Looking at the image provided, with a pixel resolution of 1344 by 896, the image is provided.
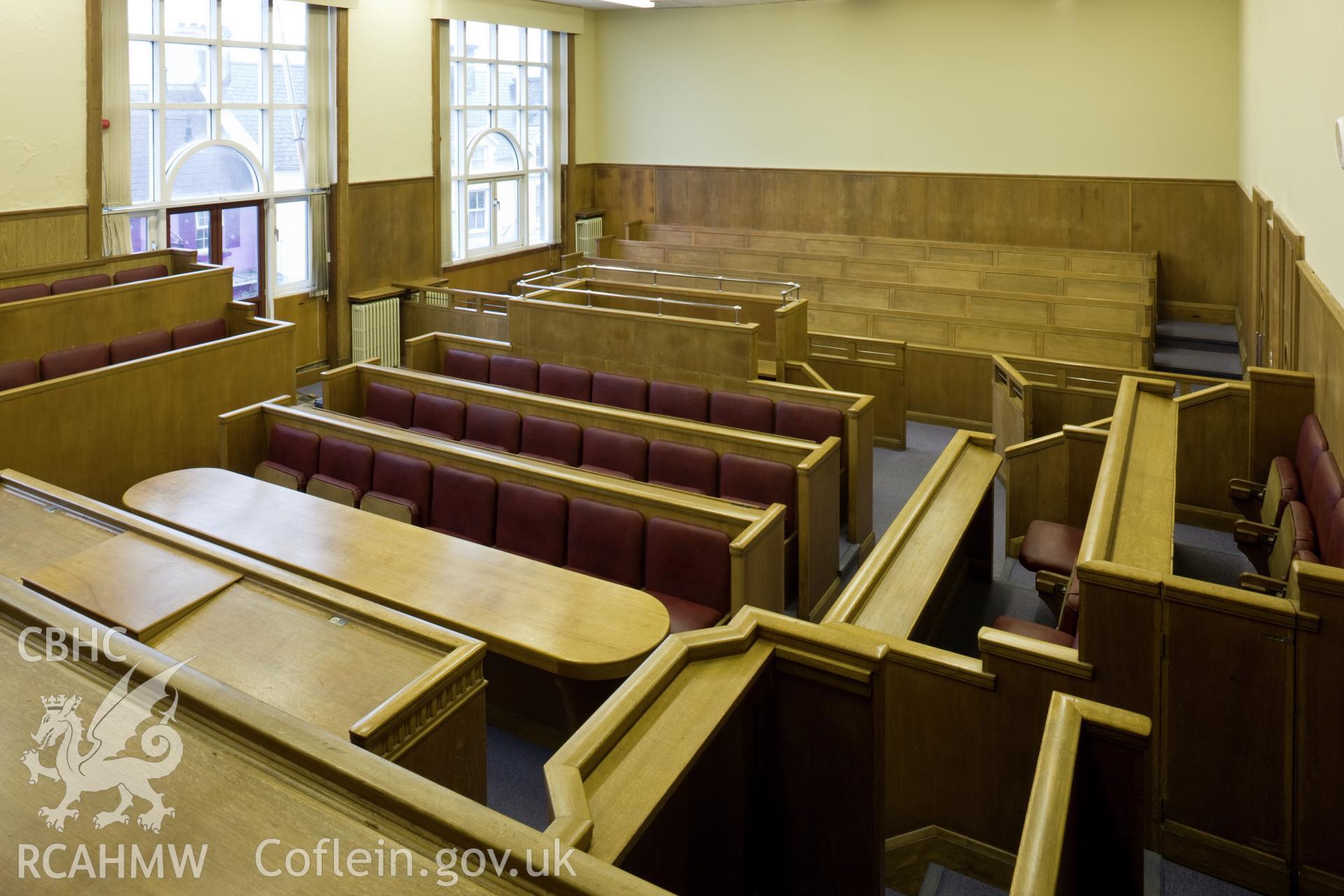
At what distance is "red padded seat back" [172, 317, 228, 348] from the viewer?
5.10 m

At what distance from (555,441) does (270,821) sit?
3.16m

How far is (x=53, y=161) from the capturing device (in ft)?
17.9

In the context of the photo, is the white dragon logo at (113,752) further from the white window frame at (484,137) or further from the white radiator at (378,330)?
the white window frame at (484,137)

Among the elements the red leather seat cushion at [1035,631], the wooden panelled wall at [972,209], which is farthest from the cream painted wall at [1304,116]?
the wooden panelled wall at [972,209]

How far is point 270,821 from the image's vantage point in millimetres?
1050

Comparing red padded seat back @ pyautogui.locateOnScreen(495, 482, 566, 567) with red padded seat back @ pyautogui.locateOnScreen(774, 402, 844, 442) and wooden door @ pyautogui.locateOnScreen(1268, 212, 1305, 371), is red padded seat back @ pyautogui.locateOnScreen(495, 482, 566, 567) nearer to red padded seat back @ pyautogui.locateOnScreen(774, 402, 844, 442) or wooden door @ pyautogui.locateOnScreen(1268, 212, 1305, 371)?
red padded seat back @ pyautogui.locateOnScreen(774, 402, 844, 442)

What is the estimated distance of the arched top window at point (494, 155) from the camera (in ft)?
28.5

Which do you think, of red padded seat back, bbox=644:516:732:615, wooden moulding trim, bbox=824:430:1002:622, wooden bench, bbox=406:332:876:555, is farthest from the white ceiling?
red padded seat back, bbox=644:516:732:615

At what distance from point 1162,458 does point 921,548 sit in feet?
2.86

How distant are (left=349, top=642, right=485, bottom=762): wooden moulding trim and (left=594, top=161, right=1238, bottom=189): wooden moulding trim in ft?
23.1

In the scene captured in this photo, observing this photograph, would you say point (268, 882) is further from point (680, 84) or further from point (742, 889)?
point (680, 84)

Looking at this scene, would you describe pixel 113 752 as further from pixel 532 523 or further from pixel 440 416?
pixel 440 416

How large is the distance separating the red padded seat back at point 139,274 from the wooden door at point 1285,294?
566 centimetres

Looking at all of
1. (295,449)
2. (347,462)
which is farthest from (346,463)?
(295,449)
